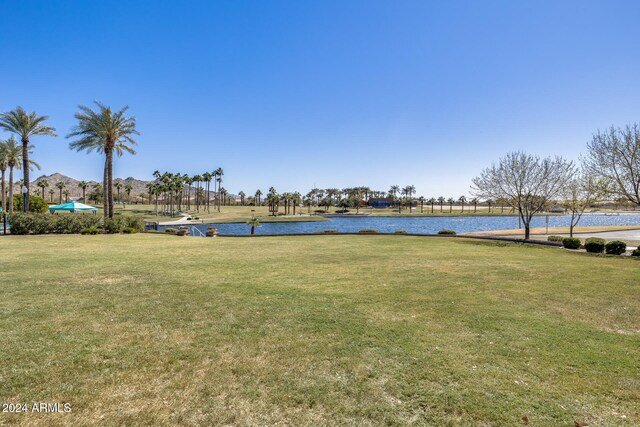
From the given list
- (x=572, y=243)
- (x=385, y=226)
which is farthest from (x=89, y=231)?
(x=385, y=226)

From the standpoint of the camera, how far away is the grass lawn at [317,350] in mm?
4090

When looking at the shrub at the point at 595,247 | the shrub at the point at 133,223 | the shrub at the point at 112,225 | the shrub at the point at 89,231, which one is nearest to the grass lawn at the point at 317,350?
the shrub at the point at 595,247

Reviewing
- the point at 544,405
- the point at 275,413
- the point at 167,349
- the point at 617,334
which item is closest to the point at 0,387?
the point at 167,349

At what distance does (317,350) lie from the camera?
5.68 meters

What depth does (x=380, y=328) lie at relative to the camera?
6.80 m

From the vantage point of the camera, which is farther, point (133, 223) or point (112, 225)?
point (133, 223)

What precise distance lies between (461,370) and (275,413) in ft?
9.50

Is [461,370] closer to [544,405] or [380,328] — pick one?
[544,405]

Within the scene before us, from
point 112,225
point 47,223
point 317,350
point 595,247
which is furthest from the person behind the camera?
point 112,225

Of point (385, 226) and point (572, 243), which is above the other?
point (572, 243)

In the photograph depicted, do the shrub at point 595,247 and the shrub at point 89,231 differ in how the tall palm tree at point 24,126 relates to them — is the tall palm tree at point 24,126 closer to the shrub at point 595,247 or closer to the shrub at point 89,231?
the shrub at point 89,231

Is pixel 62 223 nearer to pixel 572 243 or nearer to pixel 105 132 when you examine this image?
pixel 105 132

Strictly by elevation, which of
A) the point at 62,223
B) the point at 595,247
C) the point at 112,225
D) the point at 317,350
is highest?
the point at 62,223

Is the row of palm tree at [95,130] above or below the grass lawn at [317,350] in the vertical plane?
above
